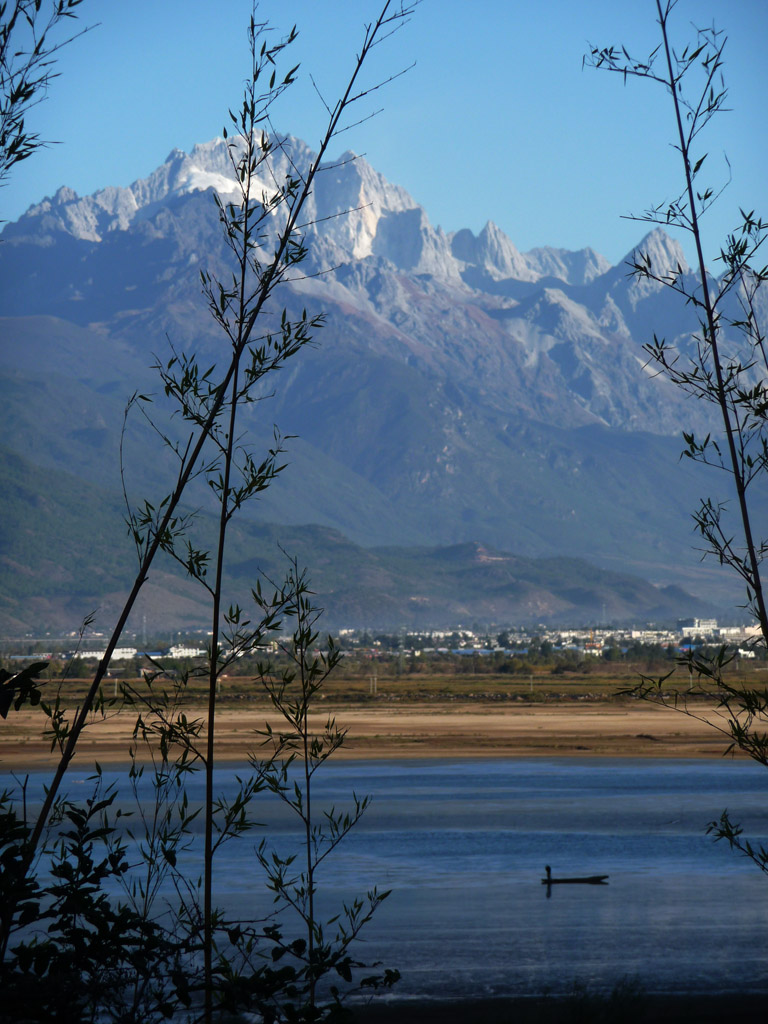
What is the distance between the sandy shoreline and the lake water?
25.3 ft

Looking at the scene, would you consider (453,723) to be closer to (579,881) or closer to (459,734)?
(459,734)

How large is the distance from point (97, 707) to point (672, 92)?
5.30 meters

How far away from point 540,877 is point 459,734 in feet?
123

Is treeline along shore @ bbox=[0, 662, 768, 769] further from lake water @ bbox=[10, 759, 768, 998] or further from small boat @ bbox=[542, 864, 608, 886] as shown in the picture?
small boat @ bbox=[542, 864, 608, 886]

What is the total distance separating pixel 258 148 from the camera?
7.49m

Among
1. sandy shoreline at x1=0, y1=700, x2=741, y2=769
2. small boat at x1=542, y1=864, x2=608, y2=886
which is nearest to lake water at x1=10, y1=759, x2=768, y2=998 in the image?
small boat at x1=542, y1=864, x2=608, y2=886

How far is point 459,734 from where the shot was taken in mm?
65062

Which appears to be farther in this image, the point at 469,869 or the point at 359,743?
the point at 359,743

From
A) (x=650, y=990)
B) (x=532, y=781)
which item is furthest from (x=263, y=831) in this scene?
(x=650, y=990)

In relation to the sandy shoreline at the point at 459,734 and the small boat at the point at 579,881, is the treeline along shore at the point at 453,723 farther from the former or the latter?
the small boat at the point at 579,881

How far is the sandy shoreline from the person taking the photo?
56.8 metres

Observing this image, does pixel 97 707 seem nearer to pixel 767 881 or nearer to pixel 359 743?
pixel 767 881

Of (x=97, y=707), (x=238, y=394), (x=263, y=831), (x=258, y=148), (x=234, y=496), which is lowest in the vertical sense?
(x=263, y=831)

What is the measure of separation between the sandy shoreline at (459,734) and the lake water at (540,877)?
772cm
